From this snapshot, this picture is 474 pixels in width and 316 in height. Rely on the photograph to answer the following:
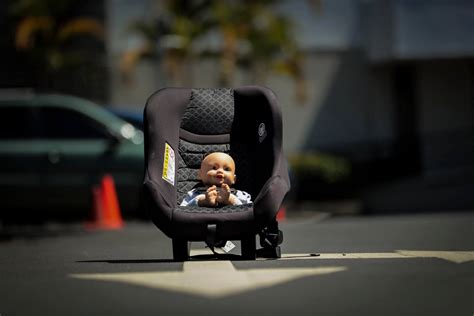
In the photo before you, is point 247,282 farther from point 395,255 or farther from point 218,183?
point 395,255

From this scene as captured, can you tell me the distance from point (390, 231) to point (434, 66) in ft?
50.6

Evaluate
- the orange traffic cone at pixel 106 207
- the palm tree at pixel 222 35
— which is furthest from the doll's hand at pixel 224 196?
the palm tree at pixel 222 35

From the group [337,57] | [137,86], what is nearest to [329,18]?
[337,57]

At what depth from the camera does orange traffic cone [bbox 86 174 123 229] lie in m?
12.9

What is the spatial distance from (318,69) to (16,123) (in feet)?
41.4

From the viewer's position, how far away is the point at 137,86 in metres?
24.6

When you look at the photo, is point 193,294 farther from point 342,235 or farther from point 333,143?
point 333,143

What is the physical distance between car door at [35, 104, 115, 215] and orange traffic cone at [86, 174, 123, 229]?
0.22 m

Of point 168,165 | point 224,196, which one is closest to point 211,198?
point 224,196

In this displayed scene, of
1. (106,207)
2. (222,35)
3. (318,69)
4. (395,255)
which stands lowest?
(106,207)

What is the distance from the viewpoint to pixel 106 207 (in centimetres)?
1313

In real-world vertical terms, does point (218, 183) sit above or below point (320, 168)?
above

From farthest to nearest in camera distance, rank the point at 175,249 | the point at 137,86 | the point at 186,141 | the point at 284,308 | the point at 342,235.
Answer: the point at 137,86 → the point at 342,235 → the point at 186,141 → the point at 175,249 → the point at 284,308

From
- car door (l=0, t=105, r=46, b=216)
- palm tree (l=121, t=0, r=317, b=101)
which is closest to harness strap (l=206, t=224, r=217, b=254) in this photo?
car door (l=0, t=105, r=46, b=216)
